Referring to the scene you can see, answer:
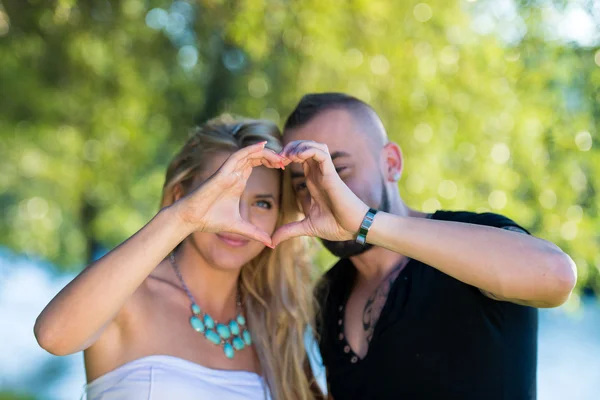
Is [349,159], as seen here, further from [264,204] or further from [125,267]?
[125,267]

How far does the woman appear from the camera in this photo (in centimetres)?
199

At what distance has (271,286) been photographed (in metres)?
3.15

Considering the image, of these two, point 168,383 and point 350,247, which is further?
point 350,247

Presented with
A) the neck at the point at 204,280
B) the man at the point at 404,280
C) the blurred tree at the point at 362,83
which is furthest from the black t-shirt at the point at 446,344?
the blurred tree at the point at 362,83

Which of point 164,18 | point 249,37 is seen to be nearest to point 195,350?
point 249,37

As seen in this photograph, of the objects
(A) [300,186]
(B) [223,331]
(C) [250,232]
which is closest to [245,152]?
(C) [250,232]

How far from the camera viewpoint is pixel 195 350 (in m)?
2.59

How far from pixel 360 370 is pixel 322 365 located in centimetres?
51

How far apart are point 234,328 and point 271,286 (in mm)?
352

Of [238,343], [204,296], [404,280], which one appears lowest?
[238,343]

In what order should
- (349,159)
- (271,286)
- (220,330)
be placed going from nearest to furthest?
1. (349,159)
2. (220,330)
3. (271,286)

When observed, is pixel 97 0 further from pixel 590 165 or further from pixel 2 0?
pixel 590 165

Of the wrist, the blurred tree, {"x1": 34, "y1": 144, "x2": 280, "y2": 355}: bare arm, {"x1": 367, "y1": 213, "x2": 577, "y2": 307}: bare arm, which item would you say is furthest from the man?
the blurred tree

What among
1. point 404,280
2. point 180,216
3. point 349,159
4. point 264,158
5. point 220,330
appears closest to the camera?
point 180,216
